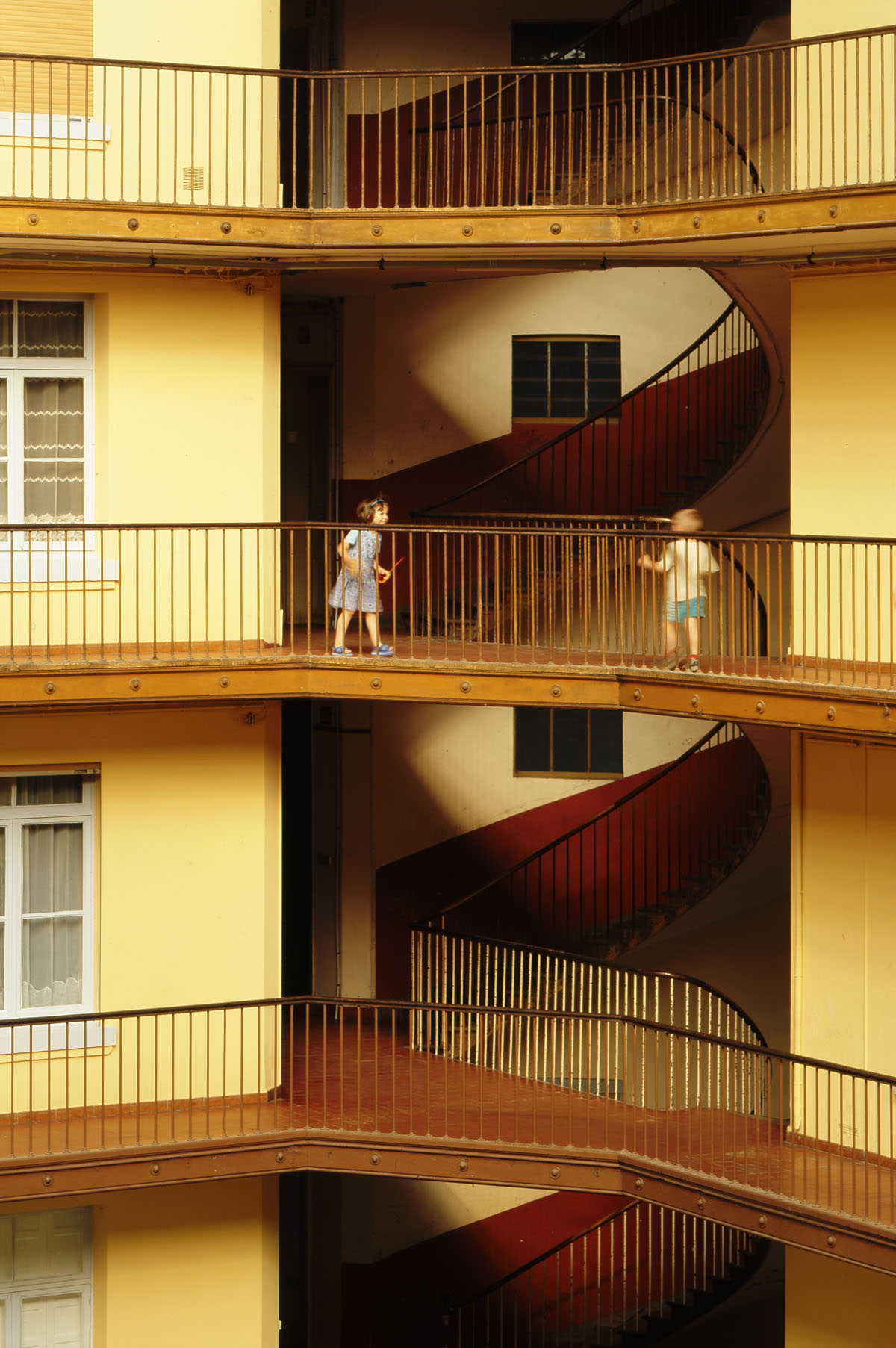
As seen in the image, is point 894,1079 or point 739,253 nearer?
point 894,1079

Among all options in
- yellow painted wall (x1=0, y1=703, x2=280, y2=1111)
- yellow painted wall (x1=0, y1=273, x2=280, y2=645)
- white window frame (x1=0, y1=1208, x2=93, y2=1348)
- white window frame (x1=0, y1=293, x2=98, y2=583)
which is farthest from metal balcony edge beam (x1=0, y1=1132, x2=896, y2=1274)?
white window frame (x1=0, y1=293, x2=98, y2=583)

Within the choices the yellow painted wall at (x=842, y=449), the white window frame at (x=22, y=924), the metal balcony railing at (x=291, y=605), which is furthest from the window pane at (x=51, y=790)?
the yellow painted wall at (x=842, y=449)

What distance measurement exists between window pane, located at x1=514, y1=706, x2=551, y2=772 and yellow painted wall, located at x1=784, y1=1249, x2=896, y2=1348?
625 cm

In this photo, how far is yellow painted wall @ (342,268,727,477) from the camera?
58.2ft

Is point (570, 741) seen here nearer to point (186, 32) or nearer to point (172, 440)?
point (172, 440)

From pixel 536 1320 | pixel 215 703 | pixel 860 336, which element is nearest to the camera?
pixel 860 336

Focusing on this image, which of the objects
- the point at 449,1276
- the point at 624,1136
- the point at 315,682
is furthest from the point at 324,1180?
the point at 315,682

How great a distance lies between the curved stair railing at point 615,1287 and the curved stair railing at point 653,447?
701 centimetres

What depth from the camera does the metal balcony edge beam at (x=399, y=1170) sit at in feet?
40.7

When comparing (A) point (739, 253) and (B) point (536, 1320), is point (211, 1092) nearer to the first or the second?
(B) point (536, 1320)

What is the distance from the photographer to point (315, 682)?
1365 cm

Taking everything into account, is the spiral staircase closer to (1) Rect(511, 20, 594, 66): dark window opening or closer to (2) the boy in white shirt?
(2) the boy in white shirt

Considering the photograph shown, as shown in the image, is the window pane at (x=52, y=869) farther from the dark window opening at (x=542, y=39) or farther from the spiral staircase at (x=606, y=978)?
the dark window opening at (x=542, y=39)

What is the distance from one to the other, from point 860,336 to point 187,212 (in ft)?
17.2
